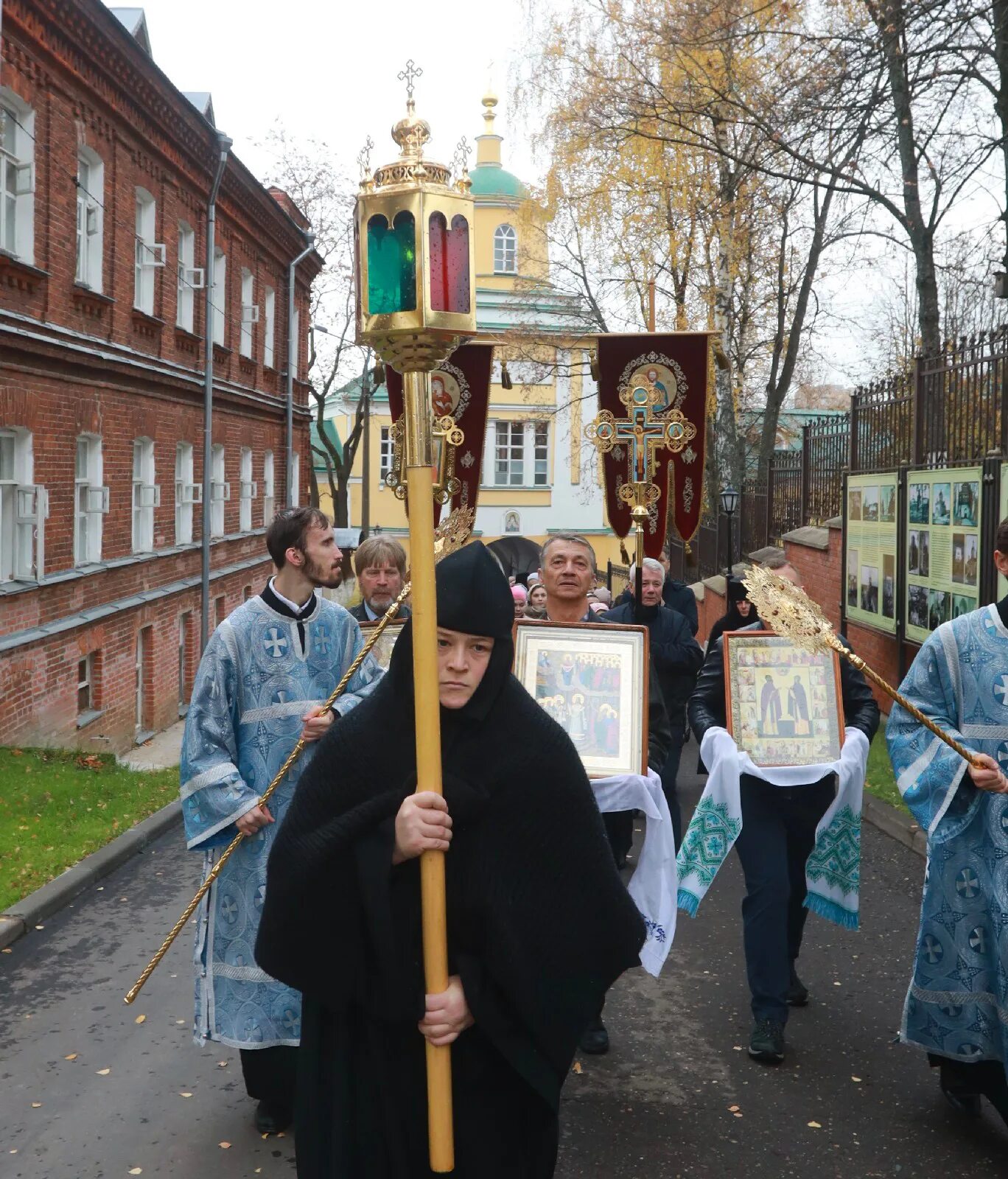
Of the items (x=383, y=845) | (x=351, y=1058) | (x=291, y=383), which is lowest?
(x=351, y=1058)

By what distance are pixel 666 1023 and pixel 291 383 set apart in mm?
24259

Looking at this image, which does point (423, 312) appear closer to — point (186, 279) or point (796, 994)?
point (796, 994)

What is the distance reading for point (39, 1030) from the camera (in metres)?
6.01

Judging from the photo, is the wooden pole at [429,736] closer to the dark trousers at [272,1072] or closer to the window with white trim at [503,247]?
the dark trousers at [272,1072]

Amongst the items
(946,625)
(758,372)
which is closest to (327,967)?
(946,625)

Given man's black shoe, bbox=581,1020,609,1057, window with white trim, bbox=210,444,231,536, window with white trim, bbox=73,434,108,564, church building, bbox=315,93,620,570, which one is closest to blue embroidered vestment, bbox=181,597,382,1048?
man's black shoe, bbox=581,1020,609,1057

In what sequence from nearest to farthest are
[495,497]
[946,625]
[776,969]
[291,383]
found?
1. [946,625]
2. [776,969]
3. [291,383]
4. [495,497]

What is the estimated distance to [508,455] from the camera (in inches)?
2071

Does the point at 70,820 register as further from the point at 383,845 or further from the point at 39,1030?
the point at 383,845

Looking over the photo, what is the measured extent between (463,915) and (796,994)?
12.5 ft

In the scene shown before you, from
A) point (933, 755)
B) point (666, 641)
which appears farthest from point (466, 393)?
point (933, 755)

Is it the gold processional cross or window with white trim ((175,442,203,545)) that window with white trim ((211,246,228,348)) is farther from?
the gold processional cross

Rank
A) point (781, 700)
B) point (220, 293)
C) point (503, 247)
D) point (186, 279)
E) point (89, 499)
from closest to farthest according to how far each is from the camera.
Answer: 1. point (781, 700)
2. point (89, 499)
3. point (186, 279)
4. point (220, 293)
5. point (503, 247)

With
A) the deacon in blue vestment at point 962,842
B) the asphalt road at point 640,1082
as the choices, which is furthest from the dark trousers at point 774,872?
the deacon in blue vestment at point 962,842
